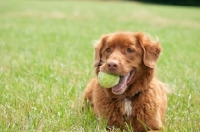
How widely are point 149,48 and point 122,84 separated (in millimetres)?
651

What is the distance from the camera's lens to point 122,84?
4180 millimetres

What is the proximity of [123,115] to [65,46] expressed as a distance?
6.59 m

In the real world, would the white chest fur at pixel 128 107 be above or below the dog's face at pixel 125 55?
below

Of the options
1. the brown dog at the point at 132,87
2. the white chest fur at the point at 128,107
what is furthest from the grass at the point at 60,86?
the white chest fur at the point at 128,107

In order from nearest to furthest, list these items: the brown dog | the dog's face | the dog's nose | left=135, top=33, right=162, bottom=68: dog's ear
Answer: the dog's nose, the dog's face, the brown dog, left=135, top=33, right=162, bottom=68: dog's ear

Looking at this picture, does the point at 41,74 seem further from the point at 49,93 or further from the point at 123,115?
the point at 123,115

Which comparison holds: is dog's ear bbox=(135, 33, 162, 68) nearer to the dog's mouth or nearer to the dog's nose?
the dog's mouth

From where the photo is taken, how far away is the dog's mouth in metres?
4.14

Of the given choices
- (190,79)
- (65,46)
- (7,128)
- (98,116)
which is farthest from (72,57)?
(7,128)

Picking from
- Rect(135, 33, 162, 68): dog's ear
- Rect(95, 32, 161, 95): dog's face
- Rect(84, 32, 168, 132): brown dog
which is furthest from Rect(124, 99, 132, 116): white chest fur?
Rect(135, 33, 162, 68): dog's ear

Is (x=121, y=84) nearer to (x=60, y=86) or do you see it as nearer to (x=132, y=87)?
(x=132, y=87)

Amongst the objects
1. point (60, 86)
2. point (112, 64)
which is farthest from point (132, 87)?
point (60, 86)

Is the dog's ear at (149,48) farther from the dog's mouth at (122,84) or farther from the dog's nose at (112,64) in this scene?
the dog's nose at (112,64)

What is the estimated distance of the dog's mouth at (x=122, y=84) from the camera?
4141 mm
